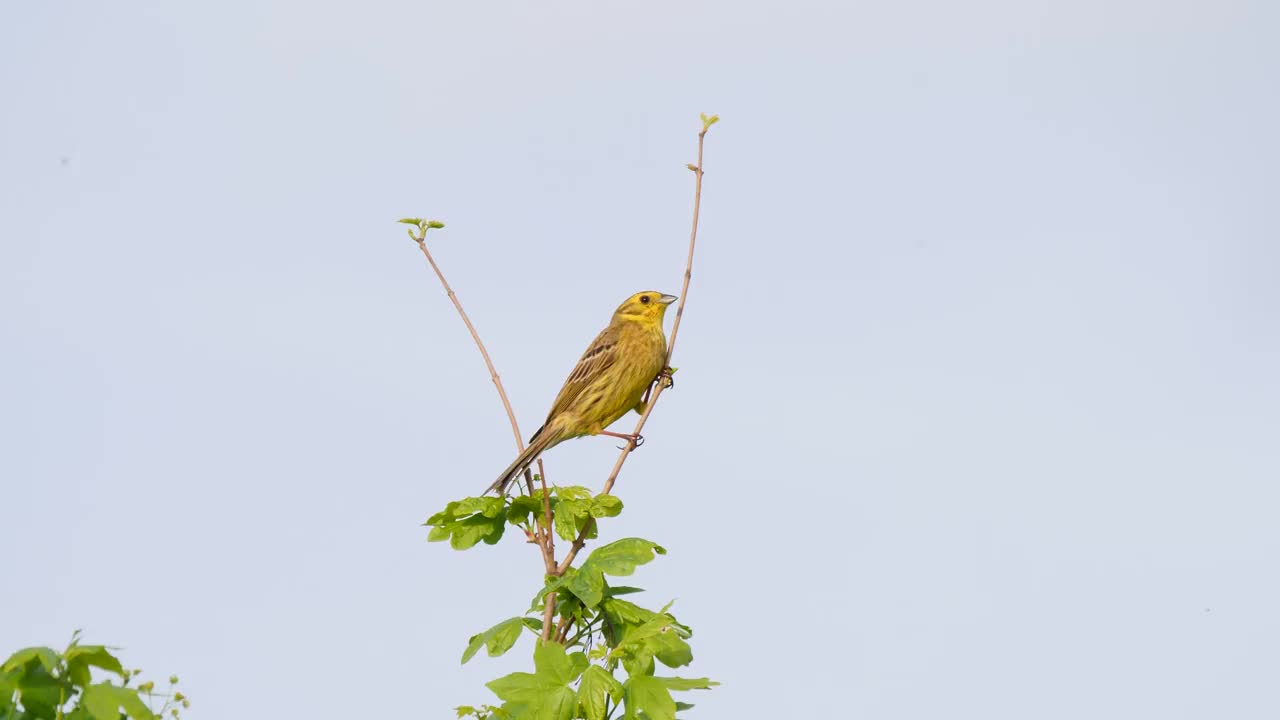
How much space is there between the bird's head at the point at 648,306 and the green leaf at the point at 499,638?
392 cm

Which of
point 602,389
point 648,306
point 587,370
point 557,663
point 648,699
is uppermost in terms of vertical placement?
point 648,306

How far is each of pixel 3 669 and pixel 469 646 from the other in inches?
77.0

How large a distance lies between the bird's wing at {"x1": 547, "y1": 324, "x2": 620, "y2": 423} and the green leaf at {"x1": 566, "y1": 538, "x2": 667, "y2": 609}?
3159mm

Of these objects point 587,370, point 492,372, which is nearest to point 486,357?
point 492,372

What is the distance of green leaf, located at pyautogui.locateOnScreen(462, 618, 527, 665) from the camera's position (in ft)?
15.4

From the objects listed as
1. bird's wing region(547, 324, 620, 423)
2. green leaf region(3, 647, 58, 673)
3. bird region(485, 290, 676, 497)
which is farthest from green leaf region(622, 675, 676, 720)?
bird's wing region(547, 324, 620, 423)

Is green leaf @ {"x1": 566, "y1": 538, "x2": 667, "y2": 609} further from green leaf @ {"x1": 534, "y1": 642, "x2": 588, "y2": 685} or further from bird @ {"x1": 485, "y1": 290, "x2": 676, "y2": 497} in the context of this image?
bird @ {"x1": 485, "y1": 290, "x2": 676, "y2": 497}

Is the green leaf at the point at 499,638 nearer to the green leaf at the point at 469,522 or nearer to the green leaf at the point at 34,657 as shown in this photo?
the green leaf at the point at 469,522

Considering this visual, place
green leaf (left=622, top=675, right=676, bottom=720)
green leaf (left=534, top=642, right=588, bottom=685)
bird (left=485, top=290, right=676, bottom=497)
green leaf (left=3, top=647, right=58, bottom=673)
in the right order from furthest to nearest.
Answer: bird (left=485, top=290, right=676, bottom=497)
green leaf (left=534, top=642, right=588, bottom=685)
green leaf (left=622, top=675, right=676, bottom=720)
green leaf (left=3, top=647, right=58, bottom=673)

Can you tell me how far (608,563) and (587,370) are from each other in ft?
11.2

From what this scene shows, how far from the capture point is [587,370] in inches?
315

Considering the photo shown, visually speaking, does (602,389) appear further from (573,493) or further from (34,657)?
(34,657)

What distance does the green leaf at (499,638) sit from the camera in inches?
185

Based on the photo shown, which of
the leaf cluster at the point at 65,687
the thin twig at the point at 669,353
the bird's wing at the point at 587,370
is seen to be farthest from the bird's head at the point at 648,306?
the leaf cluster at the point at 65,687
